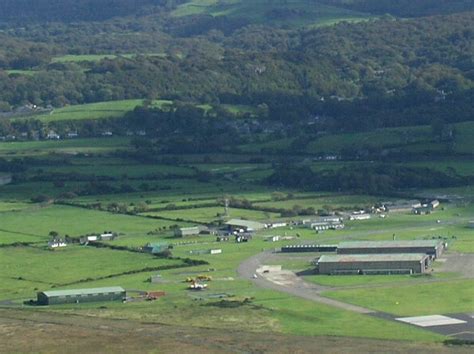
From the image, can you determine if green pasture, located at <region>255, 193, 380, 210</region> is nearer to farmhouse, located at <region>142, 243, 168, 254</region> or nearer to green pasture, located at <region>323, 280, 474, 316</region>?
farmhouse, located at <region>142, 243, 168, 254</region>

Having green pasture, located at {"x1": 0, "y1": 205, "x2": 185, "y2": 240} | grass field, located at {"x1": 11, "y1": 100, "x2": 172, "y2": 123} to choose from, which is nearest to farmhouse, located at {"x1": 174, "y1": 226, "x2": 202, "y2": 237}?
green pasture, located at {"x1": 0, "y1": 205, "x2": 185, "y2": 240}

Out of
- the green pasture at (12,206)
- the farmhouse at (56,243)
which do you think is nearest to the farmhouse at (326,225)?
the farmhouse at (56,243)

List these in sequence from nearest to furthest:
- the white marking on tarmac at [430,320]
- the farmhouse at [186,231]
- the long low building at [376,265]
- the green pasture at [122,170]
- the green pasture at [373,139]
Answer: the white marking on tarmac at [430,320] → the long low building at [376,265] → the farmhouse at [186,231] → the green pasture at [122,170] → the green pasture at [373,139]

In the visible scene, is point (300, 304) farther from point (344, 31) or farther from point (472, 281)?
point (344, 31)

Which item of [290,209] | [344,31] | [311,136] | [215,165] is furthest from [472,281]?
[344,31]

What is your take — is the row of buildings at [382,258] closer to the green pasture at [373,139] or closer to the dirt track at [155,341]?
the dirt track at [155,341]

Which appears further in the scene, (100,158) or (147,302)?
(100,158)
